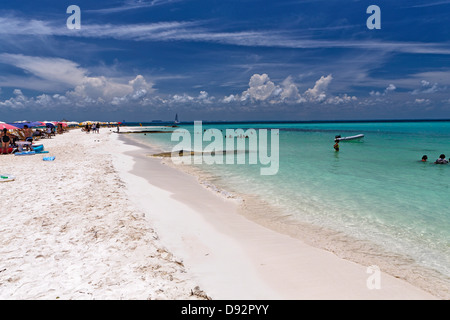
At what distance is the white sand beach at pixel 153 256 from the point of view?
4.34m

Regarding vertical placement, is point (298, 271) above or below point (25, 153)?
below

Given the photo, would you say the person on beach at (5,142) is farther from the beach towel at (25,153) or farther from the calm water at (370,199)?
the calm water at (370,199)

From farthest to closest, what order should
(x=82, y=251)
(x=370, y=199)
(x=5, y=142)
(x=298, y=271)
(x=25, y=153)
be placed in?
(x=5, y=142) → (x=25, y=153) → (x=370, y=199) → (x=82, y=251) → (x=298, y=271)

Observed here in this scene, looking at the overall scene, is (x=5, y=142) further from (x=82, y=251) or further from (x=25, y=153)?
(x=82, y=251)

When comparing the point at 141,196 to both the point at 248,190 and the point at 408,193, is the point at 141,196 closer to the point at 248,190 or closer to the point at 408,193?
the point at 248,190

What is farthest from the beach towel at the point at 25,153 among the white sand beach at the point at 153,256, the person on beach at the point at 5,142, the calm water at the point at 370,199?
the calm water at the point at 370,199

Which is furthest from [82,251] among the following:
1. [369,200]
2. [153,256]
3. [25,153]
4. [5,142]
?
[5,142]

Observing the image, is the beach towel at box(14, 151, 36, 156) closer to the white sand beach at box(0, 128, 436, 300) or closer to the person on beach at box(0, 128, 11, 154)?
the person on beach at box(0, 128, 11, 154)

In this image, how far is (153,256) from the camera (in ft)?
17.6

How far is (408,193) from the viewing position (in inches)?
504

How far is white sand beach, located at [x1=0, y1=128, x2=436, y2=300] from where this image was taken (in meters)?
4.34
